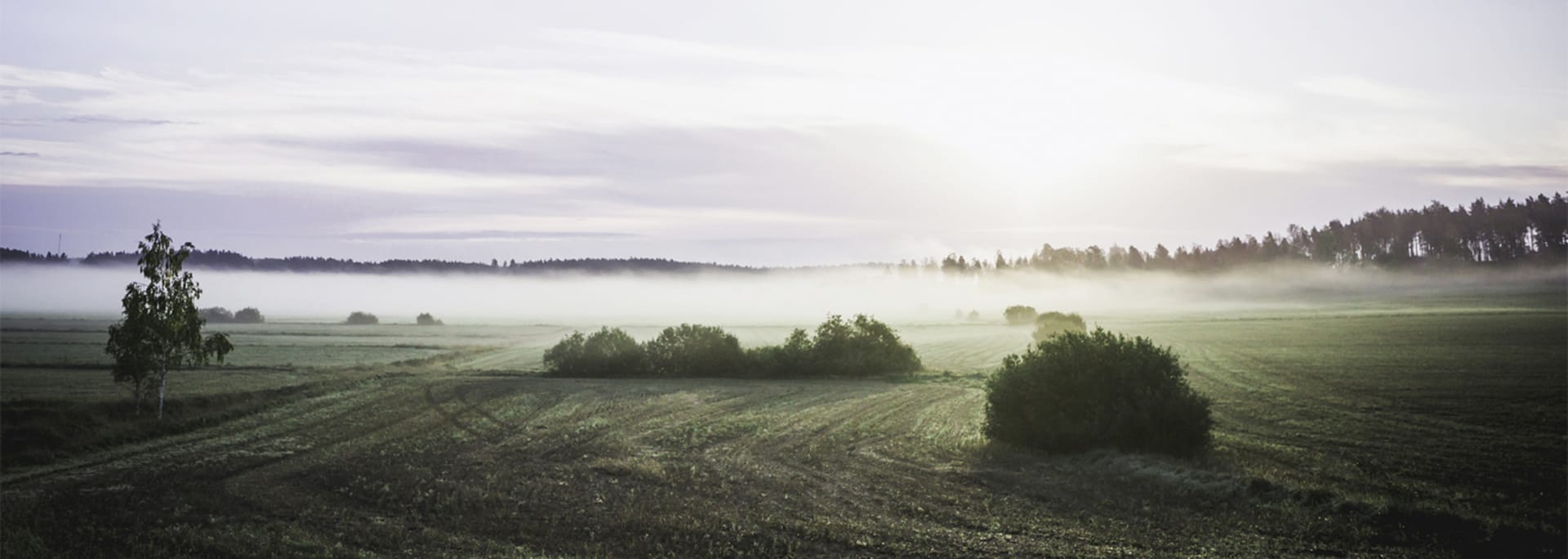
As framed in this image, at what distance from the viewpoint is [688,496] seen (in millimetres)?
22000

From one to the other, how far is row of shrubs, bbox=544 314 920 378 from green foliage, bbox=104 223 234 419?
92.6 ft

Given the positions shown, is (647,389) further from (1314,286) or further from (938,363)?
(1314,286)

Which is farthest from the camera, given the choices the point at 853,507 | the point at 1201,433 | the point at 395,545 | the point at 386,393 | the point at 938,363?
the point at 938,363

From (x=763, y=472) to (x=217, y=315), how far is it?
491 feet

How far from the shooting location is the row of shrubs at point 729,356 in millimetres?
61000

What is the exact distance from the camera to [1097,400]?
28.2m

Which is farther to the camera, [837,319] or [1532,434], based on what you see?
[837,319]

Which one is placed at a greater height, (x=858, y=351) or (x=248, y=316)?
(x=248, y=316)

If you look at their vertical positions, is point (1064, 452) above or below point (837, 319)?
below

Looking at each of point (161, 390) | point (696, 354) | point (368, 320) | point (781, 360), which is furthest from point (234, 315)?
point (161, 390)

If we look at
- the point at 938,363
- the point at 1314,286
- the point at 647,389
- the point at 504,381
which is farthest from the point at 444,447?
the point at 1314,286

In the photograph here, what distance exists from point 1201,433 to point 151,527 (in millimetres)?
28829

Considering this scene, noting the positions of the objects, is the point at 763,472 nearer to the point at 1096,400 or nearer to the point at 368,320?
the point at 1096,400

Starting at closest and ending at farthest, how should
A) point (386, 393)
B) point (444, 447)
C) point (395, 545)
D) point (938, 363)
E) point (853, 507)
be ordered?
point (395, 545) < point (853, 507) < point (444, 447) < point (386, 393) < point (938, 363)
